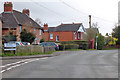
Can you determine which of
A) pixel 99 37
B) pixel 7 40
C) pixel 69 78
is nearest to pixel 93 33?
pixel 99 37

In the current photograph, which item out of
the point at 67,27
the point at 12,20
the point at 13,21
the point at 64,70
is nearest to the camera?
the point at 64,70

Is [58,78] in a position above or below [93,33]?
below

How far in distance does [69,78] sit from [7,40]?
19.2 metres

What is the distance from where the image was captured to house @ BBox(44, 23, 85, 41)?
2307 inches

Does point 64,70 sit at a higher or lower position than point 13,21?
lower

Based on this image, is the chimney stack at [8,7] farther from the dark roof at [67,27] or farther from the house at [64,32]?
the dark roof at [67,27]

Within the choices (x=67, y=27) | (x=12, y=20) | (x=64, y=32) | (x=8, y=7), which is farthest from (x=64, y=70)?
(x=67, y=27)

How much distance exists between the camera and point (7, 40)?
27359 millimetres

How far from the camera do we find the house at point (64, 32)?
58.6 meters

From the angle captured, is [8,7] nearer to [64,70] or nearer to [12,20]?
[12,20]

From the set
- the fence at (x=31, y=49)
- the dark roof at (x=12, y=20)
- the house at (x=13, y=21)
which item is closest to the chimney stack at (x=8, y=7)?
the house at (x=13, y=21)

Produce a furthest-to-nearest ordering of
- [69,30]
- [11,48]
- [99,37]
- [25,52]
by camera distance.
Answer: [69,30], [99,37], [25,52], [11,48]

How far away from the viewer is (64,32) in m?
59.2

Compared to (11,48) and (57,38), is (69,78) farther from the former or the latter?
(57,38)
